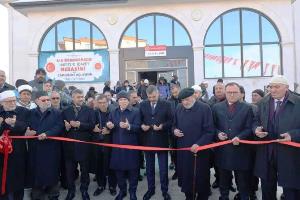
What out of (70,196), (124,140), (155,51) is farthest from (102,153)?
(155,51)

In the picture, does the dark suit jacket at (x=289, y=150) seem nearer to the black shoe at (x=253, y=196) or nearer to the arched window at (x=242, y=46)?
the black shoe at (x=253, y=196)

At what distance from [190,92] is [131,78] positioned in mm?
15929

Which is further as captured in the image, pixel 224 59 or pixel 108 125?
pixel 224 59

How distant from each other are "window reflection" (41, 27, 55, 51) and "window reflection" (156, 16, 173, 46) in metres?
6.39

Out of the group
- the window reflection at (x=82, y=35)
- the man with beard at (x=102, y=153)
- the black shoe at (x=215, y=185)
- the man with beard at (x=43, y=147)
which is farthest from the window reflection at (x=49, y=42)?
the black shoe at (x=215, y=185)

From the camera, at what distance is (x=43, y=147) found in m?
6.71

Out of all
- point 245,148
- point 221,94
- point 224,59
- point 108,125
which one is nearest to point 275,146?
point 245,148

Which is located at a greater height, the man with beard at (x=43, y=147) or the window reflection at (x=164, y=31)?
the window reflection at (x=164, y=31)

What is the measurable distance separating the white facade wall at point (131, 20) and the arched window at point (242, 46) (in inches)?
13.4

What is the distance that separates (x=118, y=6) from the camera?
2136 cm

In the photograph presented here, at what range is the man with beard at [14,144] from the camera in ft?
19.8

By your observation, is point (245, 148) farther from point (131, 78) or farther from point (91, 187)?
point (131, 78)

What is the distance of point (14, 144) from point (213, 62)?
16595 mm

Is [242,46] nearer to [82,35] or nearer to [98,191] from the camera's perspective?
[82,35]
